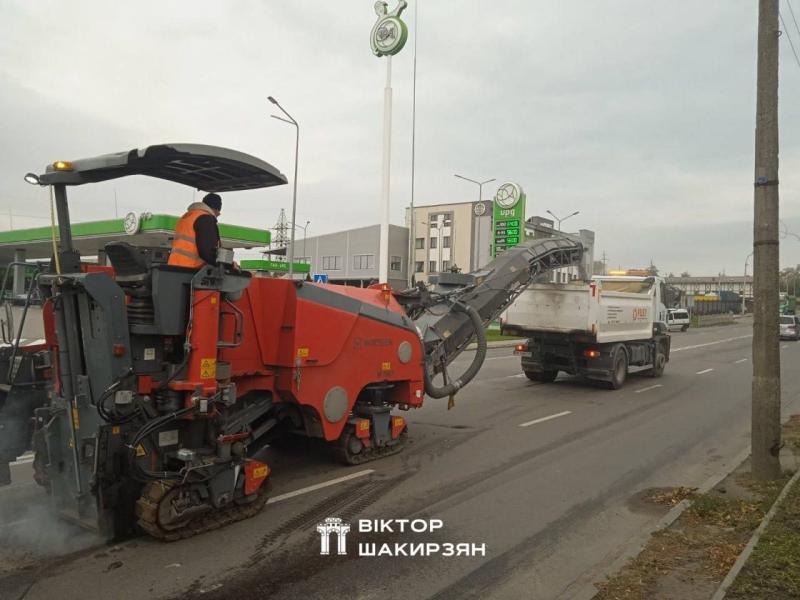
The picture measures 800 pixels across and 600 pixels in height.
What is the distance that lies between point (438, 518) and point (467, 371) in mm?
3597

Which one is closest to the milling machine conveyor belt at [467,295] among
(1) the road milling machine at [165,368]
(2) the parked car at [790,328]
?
(1) the road milling machine at [165,368]

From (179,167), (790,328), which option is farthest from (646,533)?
(790,328)

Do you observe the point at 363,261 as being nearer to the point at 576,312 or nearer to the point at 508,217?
the point at 508,217

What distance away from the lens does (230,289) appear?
5.09 meters

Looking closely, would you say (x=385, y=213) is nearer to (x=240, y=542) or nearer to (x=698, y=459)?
(x=698, y=459)

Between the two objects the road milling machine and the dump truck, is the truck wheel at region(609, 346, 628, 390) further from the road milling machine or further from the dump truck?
the road milling machine

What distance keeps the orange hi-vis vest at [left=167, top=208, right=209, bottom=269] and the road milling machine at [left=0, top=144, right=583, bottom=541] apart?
4.1 inches

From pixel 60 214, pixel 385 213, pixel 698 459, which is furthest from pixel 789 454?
pixel 385 213

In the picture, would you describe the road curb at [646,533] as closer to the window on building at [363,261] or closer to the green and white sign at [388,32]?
the green and white sign at [388,32]

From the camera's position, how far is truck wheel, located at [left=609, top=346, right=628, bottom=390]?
13.7 m

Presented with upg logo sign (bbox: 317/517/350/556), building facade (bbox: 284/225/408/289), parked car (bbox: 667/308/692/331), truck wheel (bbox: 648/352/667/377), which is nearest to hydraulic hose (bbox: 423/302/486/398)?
upg logo sign (bbox: 317/517/350/556)

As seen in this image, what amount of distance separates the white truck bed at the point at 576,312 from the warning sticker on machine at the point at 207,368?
9.66 m

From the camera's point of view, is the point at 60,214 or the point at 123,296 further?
the point at 60,214

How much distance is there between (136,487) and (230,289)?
1740 mm
